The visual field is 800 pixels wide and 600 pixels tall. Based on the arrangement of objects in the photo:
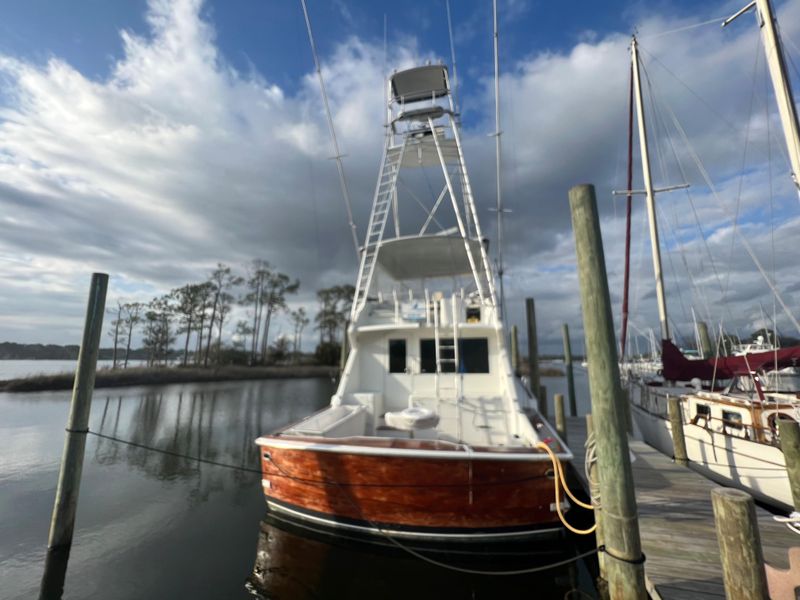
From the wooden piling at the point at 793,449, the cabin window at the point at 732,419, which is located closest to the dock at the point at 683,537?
the wooden piling at the point at 793,449

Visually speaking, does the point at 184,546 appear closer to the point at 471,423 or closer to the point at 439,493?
the point at 439,493

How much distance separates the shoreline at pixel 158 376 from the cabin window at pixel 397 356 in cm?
2471

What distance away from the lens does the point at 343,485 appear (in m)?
5.06

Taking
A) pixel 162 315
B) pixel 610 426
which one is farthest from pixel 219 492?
pixel 162 315

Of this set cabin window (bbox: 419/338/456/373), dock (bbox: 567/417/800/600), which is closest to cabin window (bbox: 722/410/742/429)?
dock (bbox: 567/417/800/600)

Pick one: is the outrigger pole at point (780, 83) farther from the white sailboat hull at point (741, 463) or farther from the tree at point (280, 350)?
the tree at point (280, 350)

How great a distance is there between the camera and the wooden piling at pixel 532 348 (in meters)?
12.4

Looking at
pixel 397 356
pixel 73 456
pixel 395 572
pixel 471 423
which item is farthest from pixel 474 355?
pixel 73 456

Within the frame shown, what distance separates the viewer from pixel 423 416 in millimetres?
5531

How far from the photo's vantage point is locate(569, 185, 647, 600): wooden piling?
3.17 metres

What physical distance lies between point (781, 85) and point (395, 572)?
11535mm

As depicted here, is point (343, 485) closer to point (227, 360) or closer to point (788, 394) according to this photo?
point (788, 394)

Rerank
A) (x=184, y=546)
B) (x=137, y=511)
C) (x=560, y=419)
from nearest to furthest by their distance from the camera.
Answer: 1. (x=184, y=546)
2. (x=137, y=511)
3. (x=560, y=419)

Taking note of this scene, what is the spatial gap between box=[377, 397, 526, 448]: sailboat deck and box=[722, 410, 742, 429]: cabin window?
460cm
